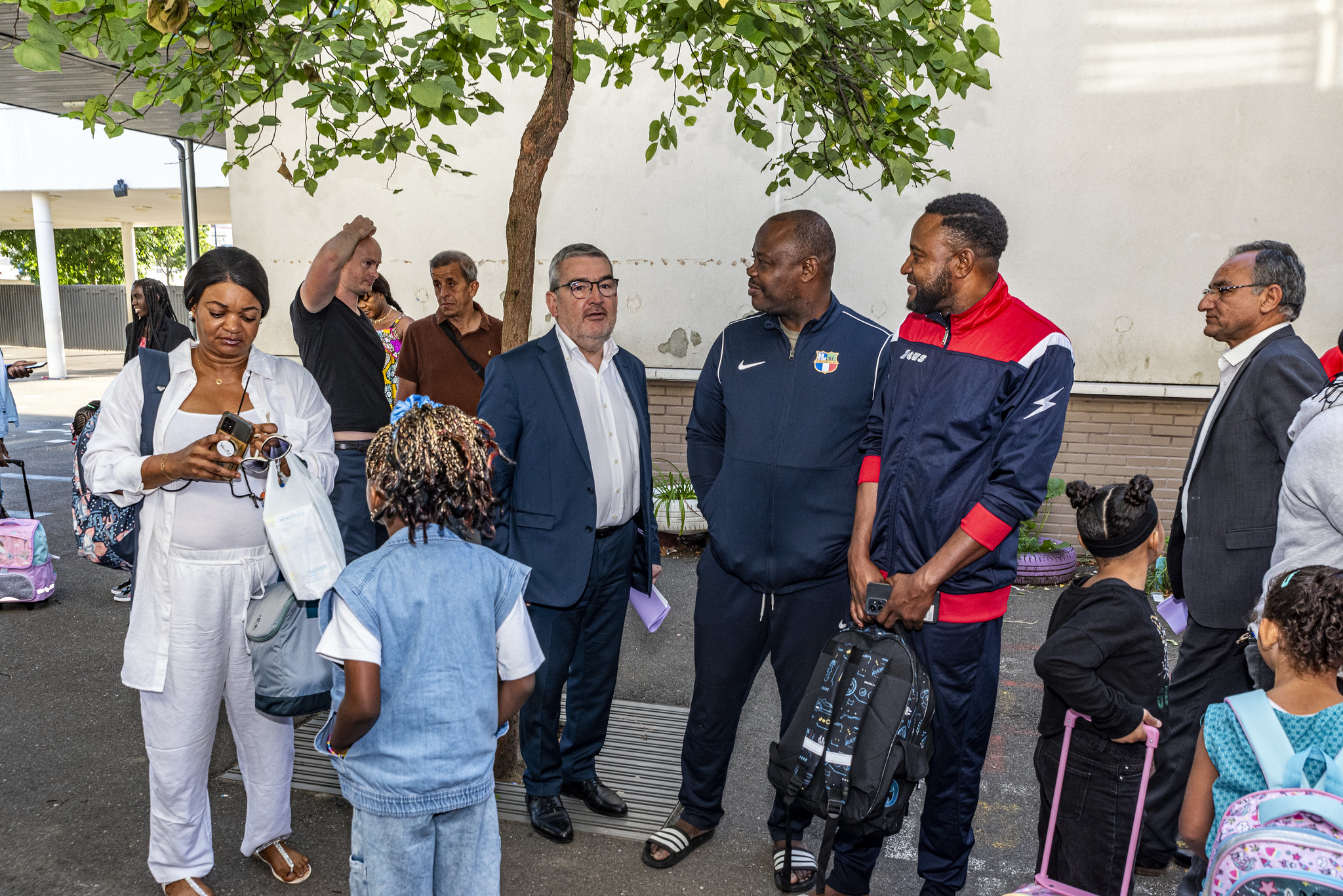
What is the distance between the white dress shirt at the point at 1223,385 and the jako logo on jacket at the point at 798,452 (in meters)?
1.24

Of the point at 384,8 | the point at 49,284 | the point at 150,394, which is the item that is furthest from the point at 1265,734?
the point at 49,284

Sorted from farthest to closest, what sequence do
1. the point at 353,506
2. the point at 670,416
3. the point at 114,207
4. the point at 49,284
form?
the point at 114,207
the point at 49,284
the point at 670,416
the point at 353,506

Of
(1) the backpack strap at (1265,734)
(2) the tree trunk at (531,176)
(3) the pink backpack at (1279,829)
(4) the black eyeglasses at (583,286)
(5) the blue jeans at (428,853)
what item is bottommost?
(5) the blue jeans at (428,853)

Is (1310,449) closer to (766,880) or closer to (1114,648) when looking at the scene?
(1114,648)

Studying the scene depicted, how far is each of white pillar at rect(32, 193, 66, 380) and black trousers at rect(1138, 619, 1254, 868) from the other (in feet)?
87.6

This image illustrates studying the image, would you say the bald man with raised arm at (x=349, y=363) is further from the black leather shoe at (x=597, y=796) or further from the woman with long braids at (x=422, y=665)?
the woman with long braids at (x=422, y=665)

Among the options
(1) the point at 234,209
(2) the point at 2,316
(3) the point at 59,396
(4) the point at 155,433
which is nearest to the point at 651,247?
(1) the point at 234,209

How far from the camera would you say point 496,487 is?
362 centimetres

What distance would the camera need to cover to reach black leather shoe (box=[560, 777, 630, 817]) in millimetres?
3891

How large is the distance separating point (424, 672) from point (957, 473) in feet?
5.79

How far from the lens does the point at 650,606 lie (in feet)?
12.9

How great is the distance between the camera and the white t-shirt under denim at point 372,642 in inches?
87.9

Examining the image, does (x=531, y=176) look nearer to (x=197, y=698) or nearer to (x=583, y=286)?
(x=583, y=286)

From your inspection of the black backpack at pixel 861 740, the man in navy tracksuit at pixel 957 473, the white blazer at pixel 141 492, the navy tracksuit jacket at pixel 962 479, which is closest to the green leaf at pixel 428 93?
the white blazer at pixel 141 492
